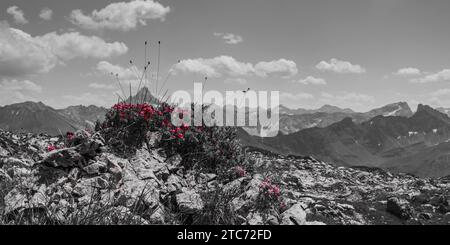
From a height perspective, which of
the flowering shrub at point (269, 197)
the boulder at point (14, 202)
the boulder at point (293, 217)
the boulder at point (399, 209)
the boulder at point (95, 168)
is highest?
the boulder at point (95, 168)

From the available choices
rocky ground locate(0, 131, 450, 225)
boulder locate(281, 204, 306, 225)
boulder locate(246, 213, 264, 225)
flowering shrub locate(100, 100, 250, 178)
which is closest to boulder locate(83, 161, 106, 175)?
rocky ground locate(0, 131, 450, 225)

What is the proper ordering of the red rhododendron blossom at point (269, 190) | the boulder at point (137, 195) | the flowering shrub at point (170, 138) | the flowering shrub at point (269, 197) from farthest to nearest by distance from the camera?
1. the flowering shrub at point (170, 138)
2. the red rhododendron blossom at point (269, 190)
3. the flowering shrub at point (269, 197)
4. the boulder at point (137, 195)

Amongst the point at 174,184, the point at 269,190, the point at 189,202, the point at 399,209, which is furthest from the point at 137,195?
the point at 399,209

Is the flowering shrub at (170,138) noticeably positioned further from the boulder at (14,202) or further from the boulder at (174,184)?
the boulder at (14,202)

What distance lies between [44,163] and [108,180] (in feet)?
5.25

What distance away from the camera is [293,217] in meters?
7.07

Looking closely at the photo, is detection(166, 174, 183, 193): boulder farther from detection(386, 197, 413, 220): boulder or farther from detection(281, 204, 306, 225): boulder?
detection(386, 197, 413, 220): boulder

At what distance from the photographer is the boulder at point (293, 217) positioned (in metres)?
6.91

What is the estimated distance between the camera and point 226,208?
6473mm

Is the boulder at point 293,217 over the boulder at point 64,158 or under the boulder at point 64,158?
under

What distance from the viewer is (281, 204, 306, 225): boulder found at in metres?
6.91

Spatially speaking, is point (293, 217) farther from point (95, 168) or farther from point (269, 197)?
point (95, 168)

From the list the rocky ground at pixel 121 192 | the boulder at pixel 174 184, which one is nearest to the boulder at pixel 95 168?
the rocky ground at pixel 121 192
